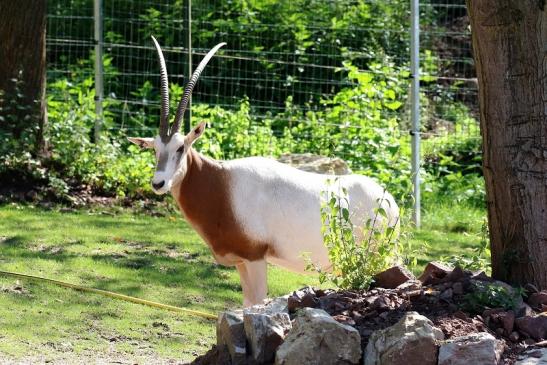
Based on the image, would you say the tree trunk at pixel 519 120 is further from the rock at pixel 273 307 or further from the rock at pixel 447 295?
the rock at pixel 273 307

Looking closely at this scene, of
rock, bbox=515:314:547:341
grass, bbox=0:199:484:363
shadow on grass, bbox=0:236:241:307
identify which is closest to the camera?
rock, bbox=515:314:547:341

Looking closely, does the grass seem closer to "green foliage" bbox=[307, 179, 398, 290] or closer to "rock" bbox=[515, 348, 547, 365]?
"green foliage" bbox=[307, 179, 398, 290]

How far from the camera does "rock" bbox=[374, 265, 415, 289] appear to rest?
544 cm

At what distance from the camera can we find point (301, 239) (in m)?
7.52

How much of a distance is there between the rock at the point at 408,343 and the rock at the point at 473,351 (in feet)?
0.23

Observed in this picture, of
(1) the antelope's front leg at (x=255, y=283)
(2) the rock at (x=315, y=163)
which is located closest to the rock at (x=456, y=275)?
(1) the antelope's front leg at (x=255, y=283)

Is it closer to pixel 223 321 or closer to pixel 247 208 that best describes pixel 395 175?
pixel 247 208

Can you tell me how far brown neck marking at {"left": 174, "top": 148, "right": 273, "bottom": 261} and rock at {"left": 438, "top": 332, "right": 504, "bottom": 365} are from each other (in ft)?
9.66

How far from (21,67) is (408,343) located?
285 inches

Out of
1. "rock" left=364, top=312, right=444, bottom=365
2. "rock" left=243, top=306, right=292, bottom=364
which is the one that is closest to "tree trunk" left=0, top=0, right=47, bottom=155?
"rock" left=243, top=306, right=292, bottom=364

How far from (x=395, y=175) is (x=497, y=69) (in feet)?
20.0

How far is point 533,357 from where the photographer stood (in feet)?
15.2

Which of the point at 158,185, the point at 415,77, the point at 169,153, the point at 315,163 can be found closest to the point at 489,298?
the point at 158,185

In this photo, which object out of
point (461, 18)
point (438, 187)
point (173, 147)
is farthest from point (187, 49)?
point (461, 18)
